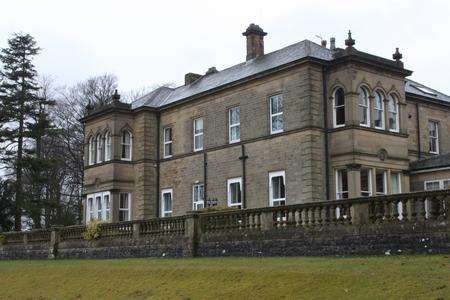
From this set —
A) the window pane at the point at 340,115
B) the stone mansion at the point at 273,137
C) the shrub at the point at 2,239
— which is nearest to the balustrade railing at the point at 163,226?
the stone mansion at the point at 273,137

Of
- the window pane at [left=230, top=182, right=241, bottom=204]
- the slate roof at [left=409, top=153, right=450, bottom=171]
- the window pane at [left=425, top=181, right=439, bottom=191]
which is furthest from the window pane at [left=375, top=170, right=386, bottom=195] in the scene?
the window pane at [left=230, top=182, right=241, bottom=204]

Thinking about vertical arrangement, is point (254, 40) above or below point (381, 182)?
above

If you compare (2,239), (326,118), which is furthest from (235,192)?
(2,239)

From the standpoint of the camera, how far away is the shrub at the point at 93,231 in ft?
92.9

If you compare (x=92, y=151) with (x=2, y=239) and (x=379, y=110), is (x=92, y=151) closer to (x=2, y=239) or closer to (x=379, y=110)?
(x=2, y=239)

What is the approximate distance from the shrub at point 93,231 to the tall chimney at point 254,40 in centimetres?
1504

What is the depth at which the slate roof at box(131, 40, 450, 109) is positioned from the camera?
106 ft

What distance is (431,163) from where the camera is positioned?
31797 millimetres

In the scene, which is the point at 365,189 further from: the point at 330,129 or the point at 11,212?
the point at 11,212

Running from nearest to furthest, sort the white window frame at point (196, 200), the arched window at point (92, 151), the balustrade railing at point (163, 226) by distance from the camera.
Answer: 1. the balustrade railing at point (163, 226)
2. the white window frame at point (196, 200)
3. the arched window at point (92, 151)

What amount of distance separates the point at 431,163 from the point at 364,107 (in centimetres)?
441

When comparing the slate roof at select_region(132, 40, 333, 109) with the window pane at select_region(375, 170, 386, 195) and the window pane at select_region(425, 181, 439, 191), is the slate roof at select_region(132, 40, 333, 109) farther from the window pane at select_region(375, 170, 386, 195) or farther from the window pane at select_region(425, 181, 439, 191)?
the window pane at select_region(425, 181, 439, 191)

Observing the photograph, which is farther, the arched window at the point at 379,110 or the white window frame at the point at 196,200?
the white window frame at the point at 196,200

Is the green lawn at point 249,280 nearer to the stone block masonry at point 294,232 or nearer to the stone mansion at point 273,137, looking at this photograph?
the stone block masonry at point 294,232
